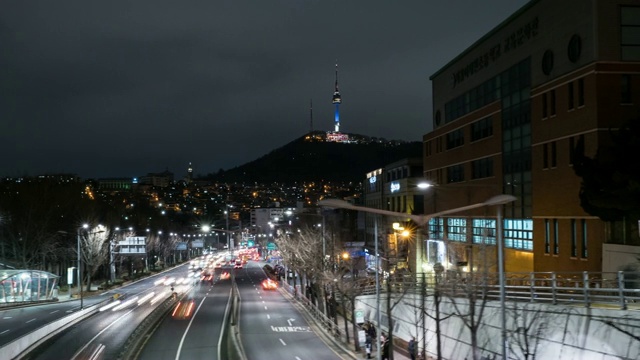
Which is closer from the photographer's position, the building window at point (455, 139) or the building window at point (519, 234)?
the building window at point (519, 234)

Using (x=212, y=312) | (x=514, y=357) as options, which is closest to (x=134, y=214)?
(x=212, y=312)

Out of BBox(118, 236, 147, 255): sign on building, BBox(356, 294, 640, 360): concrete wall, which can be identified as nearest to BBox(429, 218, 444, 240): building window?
BBox(356, 294, 640, 360): concrete wall

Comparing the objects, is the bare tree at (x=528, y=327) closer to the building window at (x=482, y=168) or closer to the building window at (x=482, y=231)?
the building window at (x=482, y=231)

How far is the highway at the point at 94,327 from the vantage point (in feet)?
132

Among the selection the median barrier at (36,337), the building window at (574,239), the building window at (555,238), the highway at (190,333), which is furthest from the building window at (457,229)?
the median barrier at (36,337)

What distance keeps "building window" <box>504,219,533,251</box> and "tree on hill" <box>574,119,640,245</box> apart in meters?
12.6

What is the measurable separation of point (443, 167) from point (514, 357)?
138 feet

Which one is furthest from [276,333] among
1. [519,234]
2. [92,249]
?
[92,249]

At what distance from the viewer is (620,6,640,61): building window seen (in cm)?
3684

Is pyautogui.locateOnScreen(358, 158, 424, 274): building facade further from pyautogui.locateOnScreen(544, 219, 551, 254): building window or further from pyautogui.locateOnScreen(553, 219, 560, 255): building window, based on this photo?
pyautogui.locateOnScreen(553, 219, 560, 255): building window

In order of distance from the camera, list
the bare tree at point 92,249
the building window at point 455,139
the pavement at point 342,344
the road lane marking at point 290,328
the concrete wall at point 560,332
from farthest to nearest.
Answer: the bare tree at point 92,249, the building window at point 455,139, the road lane marking at point 290,328, the pavement at point 342,344, the concrete wall at point 560,332

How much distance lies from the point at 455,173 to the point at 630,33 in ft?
94.4

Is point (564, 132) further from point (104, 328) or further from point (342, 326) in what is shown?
point (104, 328)

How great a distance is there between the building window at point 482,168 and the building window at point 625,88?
18722 millimetres
